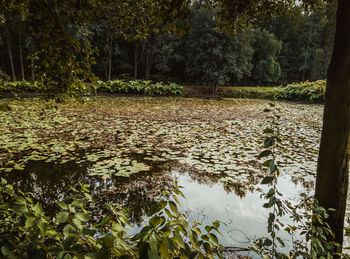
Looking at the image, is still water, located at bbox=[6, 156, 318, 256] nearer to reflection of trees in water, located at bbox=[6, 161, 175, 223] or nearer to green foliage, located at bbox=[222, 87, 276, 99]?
reflection of trees in water, located at bbox=[6, 161, 175, 223]

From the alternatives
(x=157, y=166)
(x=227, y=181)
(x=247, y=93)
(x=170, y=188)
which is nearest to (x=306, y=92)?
(x=247, y=93)

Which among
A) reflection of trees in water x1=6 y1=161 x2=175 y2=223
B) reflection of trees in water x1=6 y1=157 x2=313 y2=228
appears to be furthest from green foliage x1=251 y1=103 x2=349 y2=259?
reflection of trees in water x1=6 y1=161 x2=175 y2=223

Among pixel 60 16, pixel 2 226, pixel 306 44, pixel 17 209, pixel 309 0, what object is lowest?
pixel 2 226

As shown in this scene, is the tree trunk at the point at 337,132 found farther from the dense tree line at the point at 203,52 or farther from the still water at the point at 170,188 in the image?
the dense tree line at the point at 203,52

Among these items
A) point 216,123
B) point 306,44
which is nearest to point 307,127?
point 216,123

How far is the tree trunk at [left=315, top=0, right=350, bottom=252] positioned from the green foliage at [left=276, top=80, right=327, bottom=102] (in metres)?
13.9

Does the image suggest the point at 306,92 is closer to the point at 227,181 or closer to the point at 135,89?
the point at 135,89

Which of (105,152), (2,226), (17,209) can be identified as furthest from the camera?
(105,152)

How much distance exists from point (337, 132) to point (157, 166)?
2.81m

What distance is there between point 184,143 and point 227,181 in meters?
1.94

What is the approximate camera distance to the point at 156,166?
12.6ft

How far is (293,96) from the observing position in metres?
16.1

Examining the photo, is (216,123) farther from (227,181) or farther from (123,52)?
(123,52)

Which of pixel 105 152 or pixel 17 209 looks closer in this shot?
pixel 17 209
